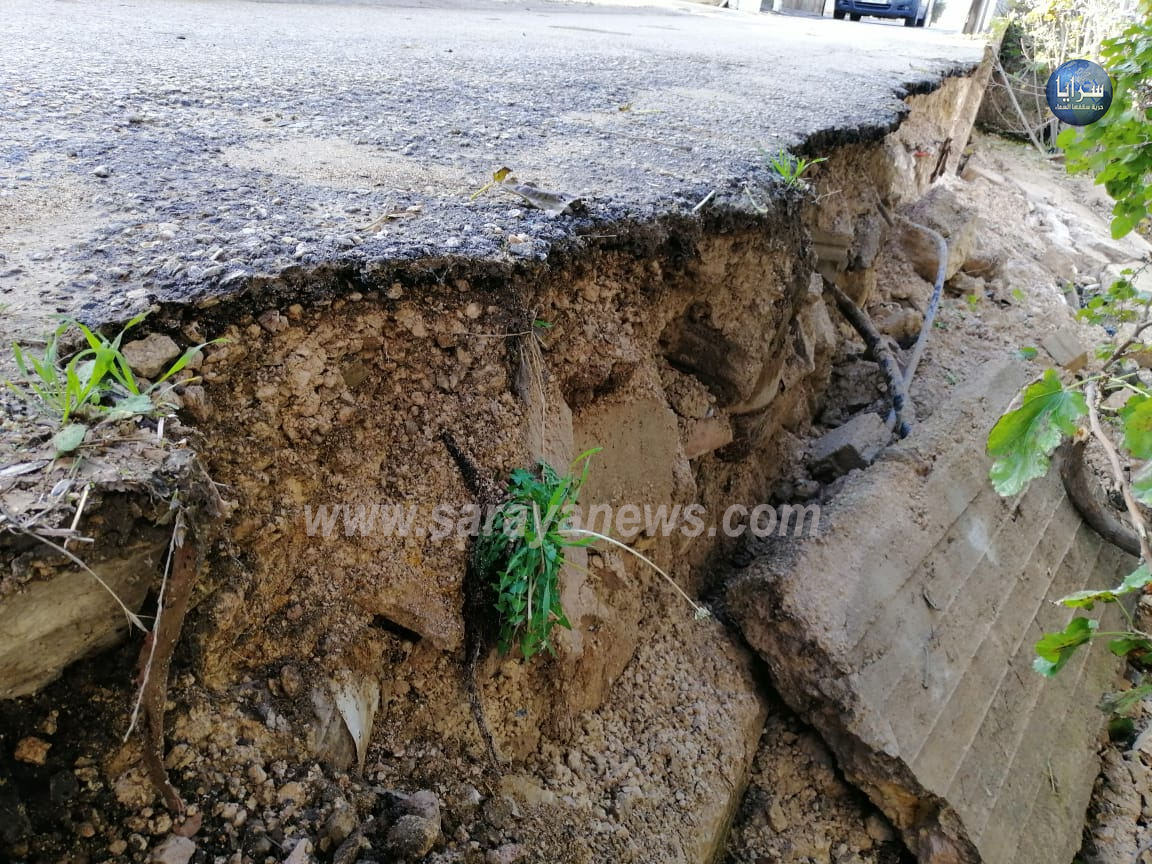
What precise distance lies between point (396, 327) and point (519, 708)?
827 millimetres

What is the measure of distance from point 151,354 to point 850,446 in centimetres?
228

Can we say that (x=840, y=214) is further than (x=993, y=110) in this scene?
No

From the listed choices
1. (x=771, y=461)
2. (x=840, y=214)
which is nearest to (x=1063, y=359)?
(x=840, y=214)

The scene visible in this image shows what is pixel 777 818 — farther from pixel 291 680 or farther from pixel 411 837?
pixel 291 680

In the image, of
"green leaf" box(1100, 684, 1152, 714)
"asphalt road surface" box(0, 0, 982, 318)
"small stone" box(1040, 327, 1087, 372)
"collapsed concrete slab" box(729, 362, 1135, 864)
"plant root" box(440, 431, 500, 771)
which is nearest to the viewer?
"asphalt road surface" box(0, 0, 982, 318)

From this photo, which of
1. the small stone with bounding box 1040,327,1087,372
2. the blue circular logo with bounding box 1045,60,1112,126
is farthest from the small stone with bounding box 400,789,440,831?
the small stone with bounding box 1040,327,1087,372

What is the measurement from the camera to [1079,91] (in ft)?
10.1

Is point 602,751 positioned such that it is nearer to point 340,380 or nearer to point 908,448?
point 340,380

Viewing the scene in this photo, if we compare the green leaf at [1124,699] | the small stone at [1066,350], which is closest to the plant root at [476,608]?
the green leaf at [1124,699]

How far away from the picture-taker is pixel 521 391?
5.13 feet

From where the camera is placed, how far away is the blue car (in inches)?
349

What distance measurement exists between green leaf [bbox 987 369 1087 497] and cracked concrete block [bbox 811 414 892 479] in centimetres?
142

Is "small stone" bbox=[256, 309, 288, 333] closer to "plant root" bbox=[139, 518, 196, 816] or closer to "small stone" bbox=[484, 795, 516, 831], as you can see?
"plant root" bbox=[139, 518, 196, 816]

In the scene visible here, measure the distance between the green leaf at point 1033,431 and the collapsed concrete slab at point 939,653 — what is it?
90 centimetres
